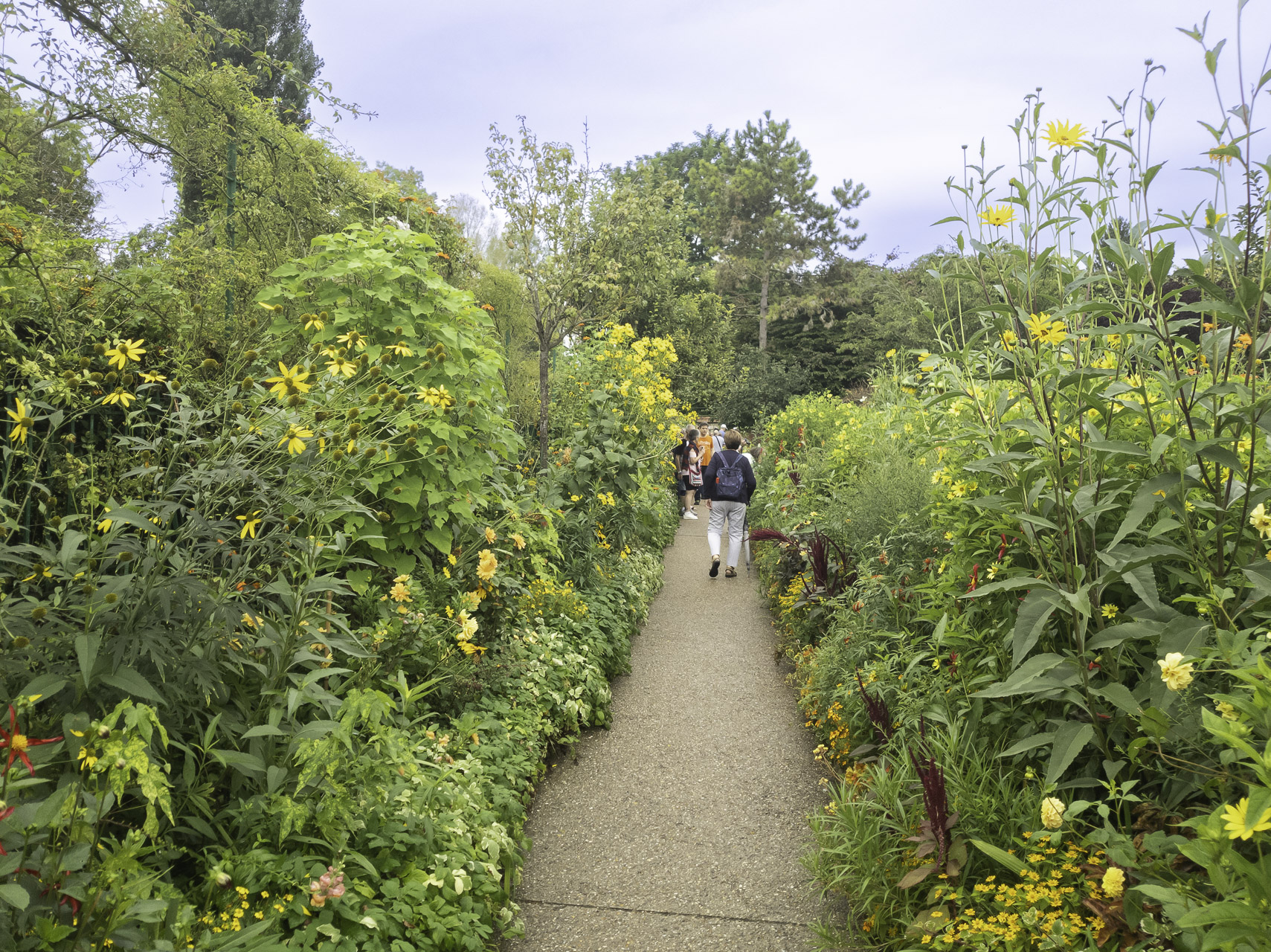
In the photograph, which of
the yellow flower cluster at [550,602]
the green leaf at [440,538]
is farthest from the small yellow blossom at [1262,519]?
the yellow flower cluster at [550,602]

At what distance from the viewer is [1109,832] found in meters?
2.08

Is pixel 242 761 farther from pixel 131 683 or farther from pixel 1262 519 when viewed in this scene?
pixel 1262 519

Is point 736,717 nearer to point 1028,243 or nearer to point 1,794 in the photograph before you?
point 1028,243

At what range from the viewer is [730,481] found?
8664 mm

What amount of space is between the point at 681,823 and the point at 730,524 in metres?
5.41

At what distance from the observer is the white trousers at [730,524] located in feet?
28.7

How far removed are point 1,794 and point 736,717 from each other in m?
4.05

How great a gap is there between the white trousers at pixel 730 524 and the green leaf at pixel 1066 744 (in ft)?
21.2

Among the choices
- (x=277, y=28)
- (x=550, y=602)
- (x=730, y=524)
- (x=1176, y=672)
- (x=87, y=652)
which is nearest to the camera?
Result: (x=87, y=652)

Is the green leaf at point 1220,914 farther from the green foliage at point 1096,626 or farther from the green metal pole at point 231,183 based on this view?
the green metal pole at point 231,183

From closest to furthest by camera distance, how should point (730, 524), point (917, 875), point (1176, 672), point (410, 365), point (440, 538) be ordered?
point (1176, 672) < point (917, 875) < point (440, 538) < point (410, 365) < point (730, 524)

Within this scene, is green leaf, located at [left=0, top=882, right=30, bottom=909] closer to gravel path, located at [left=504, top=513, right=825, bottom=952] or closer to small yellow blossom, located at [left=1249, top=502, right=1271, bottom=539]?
gravel path, located at [left=504, top=513, right=825, bottom=952]

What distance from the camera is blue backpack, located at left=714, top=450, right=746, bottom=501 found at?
863 cm

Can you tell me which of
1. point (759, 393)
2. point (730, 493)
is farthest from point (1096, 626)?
point (759, 393)
